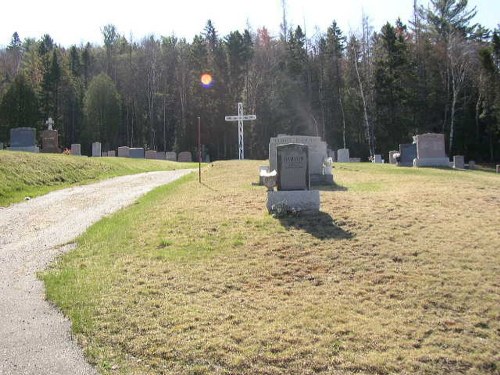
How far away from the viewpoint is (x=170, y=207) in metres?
11.5

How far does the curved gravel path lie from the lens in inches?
191

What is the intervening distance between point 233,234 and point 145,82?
53.5 m

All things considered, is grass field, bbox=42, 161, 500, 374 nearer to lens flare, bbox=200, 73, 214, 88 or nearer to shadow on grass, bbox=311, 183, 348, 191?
shadow on grass, bbox=311, 183, 348, 191

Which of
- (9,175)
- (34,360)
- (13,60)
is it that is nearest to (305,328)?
(34,360)

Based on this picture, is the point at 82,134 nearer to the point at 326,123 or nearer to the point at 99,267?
the point at 326,123

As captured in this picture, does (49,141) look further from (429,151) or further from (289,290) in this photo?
(289,290)

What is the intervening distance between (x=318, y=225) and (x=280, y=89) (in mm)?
43558

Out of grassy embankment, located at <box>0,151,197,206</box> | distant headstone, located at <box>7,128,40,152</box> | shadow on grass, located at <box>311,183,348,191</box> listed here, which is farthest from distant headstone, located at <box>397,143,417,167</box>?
distant headstone, located at <box>7,128,40,152</box>

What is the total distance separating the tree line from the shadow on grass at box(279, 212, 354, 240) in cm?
3745

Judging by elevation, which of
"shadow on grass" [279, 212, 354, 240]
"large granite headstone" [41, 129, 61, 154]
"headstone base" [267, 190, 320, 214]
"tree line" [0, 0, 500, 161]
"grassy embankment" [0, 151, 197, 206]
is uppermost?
"tree line" [0, 0, 500, 161]

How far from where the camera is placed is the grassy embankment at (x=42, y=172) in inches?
585

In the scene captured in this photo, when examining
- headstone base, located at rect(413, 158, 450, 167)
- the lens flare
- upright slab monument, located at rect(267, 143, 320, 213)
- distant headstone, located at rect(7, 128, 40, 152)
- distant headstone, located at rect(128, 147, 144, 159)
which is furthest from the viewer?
the lens flare

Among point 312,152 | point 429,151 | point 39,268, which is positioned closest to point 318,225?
point 39,268

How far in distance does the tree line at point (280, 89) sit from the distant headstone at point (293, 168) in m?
36.5
